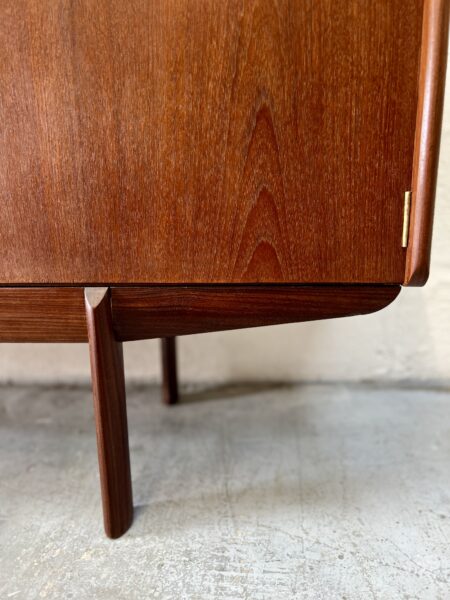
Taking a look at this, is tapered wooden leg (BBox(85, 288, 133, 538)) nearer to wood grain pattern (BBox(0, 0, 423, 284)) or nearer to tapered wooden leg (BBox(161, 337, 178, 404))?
wood grain pattern (BBox(0, 0, 423, 284))

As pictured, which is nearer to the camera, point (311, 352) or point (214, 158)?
point (214, 158)

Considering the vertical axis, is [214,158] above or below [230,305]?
above

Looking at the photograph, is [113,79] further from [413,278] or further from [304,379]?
[304,379]

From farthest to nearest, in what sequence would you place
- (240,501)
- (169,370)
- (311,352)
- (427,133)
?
(311,352)
(169,370)
(240,501)
(427,133)

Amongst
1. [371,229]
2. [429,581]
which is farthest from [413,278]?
[429,581]

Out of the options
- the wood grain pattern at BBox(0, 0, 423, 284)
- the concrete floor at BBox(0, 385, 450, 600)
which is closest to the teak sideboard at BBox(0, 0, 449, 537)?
the wood grain pattern at BBox(0, 0, 423, 284)

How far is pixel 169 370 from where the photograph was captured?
0.88m

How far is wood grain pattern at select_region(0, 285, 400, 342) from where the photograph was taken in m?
0.48

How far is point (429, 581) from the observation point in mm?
477

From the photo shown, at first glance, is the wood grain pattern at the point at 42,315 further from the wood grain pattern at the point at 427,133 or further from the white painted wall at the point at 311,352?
the white painted wall at the point at 311,352

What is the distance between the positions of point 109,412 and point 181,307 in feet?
0.45

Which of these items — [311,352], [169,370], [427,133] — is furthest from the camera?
[311,352]

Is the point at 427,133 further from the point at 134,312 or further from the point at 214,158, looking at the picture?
the point at 134,312

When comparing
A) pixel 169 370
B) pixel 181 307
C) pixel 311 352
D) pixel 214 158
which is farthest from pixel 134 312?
pixel 311 352
